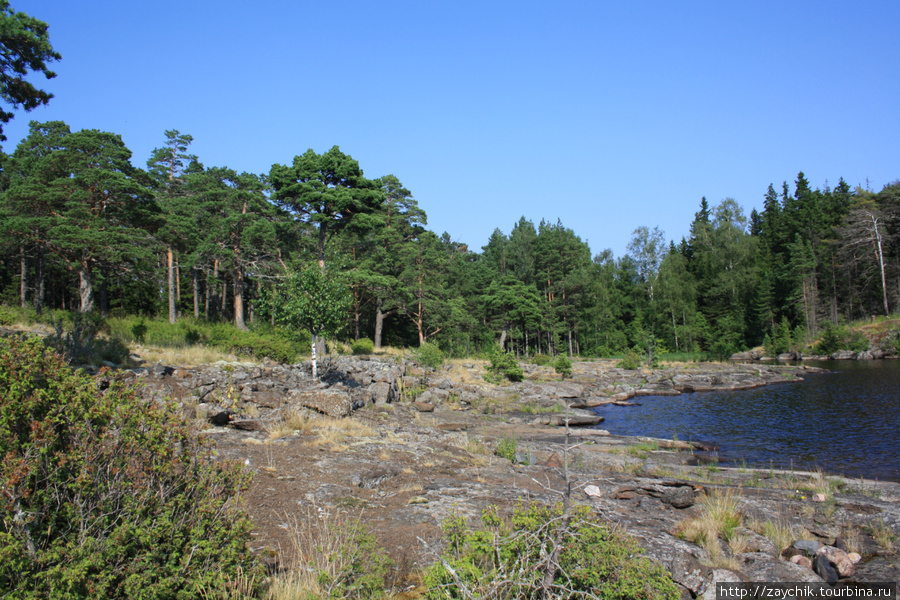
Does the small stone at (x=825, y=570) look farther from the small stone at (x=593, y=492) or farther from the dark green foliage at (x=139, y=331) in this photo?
the dark green foliage at (x=139, y=331)

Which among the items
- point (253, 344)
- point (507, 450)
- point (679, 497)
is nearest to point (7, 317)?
point (253, 344)

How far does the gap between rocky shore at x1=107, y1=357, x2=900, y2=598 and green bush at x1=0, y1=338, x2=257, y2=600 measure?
38.6 inches

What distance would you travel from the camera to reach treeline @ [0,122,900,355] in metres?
26.0

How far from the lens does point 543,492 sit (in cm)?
863

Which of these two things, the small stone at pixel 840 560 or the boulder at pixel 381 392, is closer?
the small stone at pixel 840 560

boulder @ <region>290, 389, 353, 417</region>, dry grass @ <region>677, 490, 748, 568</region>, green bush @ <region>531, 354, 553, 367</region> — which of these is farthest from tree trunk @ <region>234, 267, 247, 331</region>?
dry grass @ <region>677, 490, 748, 568</region>

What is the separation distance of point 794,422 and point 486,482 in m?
17.1

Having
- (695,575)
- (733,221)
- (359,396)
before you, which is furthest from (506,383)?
(733,221)

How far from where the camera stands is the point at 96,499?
3836mm

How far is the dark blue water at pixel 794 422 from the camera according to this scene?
1403 centimetres

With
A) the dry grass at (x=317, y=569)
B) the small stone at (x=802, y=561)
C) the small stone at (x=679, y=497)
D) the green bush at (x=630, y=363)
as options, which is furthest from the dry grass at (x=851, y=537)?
the green bush at (x=630, y=363)

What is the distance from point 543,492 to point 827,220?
73.6 meters

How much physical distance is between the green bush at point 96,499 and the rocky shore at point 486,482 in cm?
98

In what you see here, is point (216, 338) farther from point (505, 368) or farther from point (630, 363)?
point (630, 363)
